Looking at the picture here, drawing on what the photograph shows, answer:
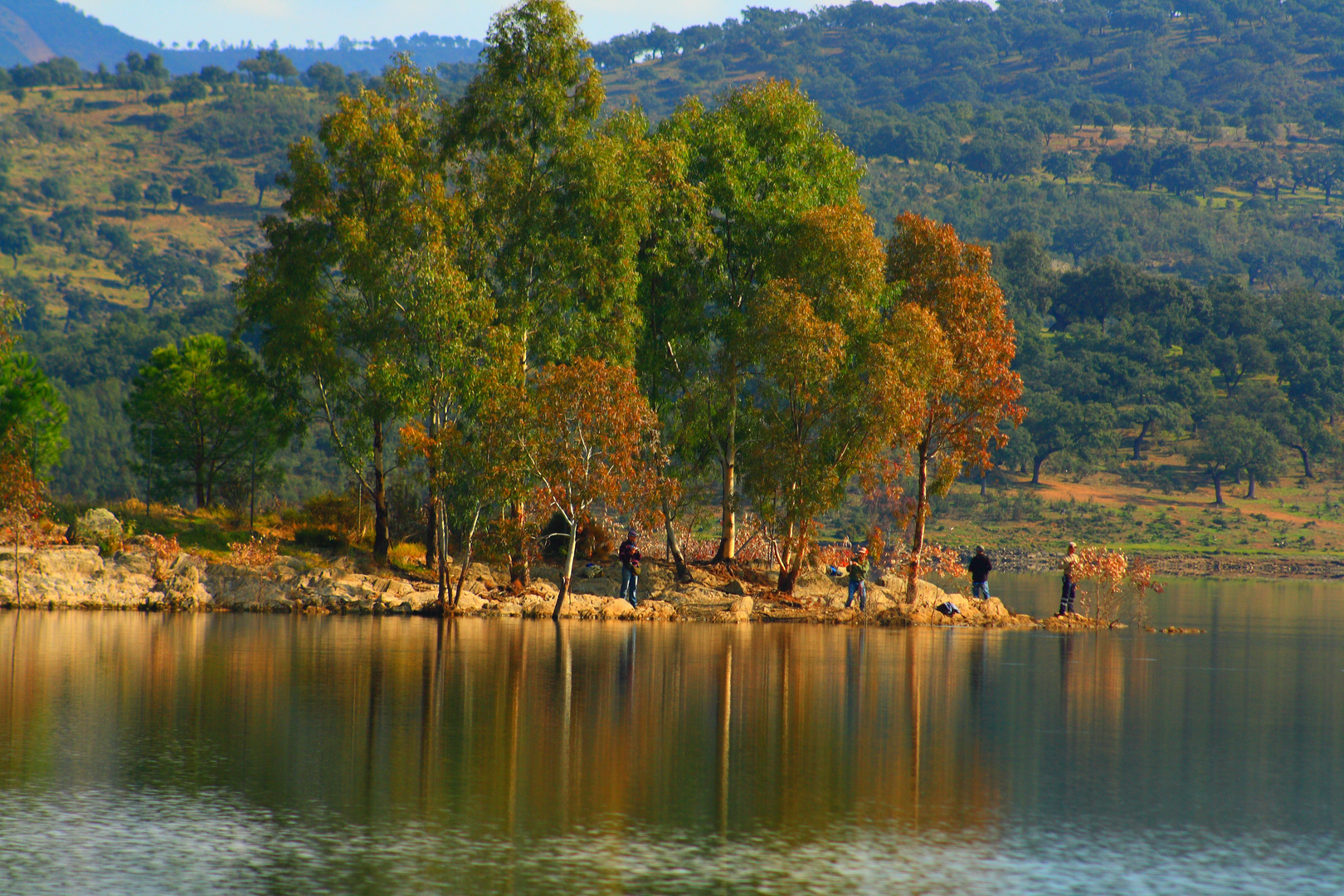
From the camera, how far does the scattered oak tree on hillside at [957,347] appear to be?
4166 centimetres

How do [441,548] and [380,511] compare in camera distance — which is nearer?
[441,548]

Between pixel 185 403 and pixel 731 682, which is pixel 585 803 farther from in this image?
pixel 185 403

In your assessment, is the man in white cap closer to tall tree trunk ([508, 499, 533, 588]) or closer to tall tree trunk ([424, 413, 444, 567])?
tall tree trunk ([508, 499, 533, 588])

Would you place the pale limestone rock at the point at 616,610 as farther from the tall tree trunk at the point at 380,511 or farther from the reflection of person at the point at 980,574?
the reflection of person at the point at 980,574

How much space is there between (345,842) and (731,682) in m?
12.7

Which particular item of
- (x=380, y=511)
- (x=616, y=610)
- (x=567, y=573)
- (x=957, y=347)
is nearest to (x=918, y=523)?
(x=957, y=347)

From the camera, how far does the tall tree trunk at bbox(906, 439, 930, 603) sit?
41.8m

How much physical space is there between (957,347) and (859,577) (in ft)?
25.7

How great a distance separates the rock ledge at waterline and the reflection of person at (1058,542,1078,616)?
730 millimetres

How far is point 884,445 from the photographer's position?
4153cm

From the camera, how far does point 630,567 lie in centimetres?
4006

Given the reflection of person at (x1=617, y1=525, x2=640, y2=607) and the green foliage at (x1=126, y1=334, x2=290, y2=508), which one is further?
the green foliage at (x1=126, y1=334, x2=290, y2=508)

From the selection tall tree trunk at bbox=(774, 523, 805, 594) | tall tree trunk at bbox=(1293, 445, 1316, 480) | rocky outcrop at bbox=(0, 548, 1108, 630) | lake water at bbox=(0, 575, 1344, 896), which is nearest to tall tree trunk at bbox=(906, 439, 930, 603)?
rocky outcrop at bbox=(0, 548, 1108, 630)

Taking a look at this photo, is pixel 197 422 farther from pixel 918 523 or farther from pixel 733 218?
pixel 918 523
